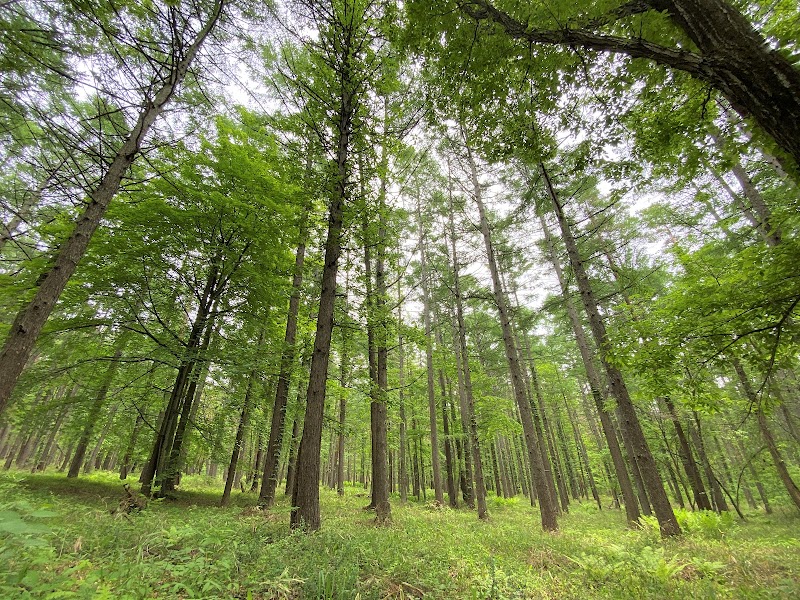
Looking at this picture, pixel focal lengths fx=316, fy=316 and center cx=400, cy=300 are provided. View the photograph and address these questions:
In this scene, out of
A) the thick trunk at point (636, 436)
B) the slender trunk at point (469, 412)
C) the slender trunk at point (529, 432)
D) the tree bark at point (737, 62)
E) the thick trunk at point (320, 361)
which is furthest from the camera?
the slender trunk at point (469, 412)

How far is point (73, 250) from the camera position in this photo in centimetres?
494

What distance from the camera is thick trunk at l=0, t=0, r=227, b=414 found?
4293 millimetres

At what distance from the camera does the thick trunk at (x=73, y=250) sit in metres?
4.29

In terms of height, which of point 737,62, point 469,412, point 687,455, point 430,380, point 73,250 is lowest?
point 687,455

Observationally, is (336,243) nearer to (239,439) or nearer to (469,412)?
(239,439)

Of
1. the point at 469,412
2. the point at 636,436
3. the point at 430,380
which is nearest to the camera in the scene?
the point at 636,436

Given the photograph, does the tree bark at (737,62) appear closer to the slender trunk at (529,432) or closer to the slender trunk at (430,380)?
the slender trunk at (529,432)

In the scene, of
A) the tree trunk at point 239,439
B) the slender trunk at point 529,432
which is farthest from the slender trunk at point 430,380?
the tree trunk at point 239,439

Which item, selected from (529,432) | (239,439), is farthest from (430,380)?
(239,439)

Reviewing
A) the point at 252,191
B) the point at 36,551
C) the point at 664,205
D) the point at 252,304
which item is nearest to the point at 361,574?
the point at 36,551

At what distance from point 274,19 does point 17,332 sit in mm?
7682

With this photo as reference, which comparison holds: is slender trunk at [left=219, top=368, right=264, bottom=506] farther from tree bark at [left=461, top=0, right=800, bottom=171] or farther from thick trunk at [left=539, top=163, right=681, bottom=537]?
tree bark at [left=461, top=0, right=800, bottom=171]

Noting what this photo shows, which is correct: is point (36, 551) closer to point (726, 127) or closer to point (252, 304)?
point (252, 304)

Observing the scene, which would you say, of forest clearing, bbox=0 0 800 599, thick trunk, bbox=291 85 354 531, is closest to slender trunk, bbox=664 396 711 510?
forest clearing, bbox=0 0 800 599
